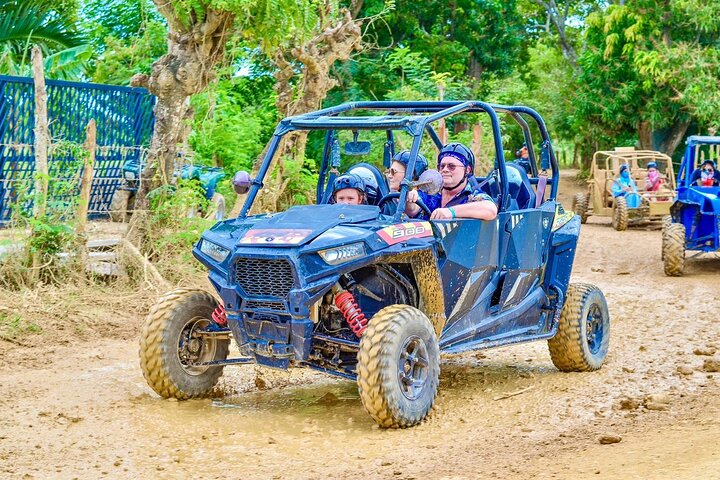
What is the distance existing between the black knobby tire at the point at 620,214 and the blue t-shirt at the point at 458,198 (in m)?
16.1

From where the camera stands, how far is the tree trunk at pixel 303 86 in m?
14.8

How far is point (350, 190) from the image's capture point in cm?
753

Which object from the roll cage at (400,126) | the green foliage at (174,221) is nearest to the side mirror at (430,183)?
the roll cage at (400,126)

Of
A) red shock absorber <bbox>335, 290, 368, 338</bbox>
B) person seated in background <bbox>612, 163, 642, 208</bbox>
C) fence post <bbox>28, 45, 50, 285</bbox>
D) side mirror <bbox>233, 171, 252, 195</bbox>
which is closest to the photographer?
red shock absorber <bbox>335, 290, 368, 338</bbox>

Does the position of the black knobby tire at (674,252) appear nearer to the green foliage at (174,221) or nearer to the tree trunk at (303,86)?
the tree trunk at (303,86)

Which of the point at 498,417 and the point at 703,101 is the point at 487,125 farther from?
the point at 498,417

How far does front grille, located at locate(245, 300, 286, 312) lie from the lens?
652 centimetres

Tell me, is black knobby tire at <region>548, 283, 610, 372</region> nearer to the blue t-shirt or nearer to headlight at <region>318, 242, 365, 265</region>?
the blue t-shirt

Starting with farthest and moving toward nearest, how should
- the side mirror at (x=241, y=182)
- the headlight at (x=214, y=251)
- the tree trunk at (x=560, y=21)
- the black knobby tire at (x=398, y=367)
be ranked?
the tree trunk at (x=560, y=21)
the side mirror at (x=241, y=182)
the headlight at (x=214, y=251)
the black knobby tire at (x=398, y=367)

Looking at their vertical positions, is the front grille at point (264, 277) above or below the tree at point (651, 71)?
below

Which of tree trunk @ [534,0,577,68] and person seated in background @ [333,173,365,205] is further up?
tree trunk @ [534,0,577,68]

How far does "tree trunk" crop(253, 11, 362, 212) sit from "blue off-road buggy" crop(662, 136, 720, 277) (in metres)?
5.21

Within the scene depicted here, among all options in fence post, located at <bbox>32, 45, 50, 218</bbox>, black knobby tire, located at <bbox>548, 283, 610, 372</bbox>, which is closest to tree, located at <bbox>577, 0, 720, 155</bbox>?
black knobby tire, located at <bbox>548, 283, 610, 372</bbox>

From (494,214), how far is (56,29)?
48.8 ft
